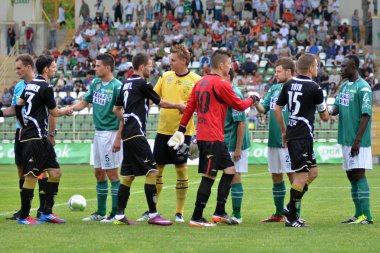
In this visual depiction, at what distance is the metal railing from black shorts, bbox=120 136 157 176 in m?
31.9

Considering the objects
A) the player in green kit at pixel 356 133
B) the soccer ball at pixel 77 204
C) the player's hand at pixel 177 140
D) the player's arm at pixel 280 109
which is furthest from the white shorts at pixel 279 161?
the soccer ball at pixel 77 204

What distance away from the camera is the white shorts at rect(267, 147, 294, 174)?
1437cm

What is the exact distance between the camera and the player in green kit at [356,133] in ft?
44.6

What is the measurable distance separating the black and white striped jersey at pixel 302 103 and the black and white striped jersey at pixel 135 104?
1850 mm

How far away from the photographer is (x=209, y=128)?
1308 centimetres

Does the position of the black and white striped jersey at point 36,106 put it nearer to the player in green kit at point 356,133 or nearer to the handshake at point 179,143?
the handshake at point 179,143

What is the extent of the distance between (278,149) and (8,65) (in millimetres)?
33112

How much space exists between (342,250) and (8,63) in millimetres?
37077

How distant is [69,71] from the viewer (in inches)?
1703

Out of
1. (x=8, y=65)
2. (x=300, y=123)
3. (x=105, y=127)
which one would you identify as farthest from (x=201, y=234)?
(x=8, y=65)

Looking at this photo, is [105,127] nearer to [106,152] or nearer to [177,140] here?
[106,152]

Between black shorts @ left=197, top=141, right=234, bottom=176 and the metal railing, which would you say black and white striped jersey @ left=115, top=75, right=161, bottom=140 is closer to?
black shorts @ left=197, top=141, right=234, bottom=176

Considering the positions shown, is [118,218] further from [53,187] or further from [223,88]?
[223,88]

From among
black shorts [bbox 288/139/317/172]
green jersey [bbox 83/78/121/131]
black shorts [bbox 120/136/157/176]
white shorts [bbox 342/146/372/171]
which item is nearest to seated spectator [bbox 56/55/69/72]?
green jersey [bbox 83/78/121/131]
